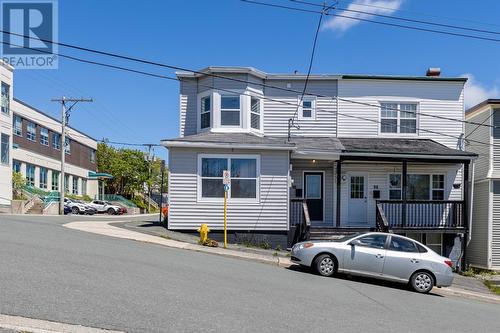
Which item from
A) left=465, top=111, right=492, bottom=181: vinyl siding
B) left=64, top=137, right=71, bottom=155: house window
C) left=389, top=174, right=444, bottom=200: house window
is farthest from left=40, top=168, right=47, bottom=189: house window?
left=465, top=111, right=492, bottom=181: vinyl siding

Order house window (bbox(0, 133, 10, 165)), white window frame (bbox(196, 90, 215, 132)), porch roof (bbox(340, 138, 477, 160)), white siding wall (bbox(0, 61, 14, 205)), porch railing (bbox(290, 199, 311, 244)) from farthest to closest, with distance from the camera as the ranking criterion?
1. house window (bbox(0, 133, 10, 165))
2. white siding wall (bbox(0, 61, 14, 205))
3. white window frame (bbox(196, 90, 215, 132))
4. porch roof (bbox(340, 138, 477, 160))
5. porch railing (bbox(290, 199, 311, 244))

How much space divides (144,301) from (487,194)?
17387 mm

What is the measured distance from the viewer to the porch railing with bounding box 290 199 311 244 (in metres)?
17.0

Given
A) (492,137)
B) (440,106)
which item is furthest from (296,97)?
(492,137)

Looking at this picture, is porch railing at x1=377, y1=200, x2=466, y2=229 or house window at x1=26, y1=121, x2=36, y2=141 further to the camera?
house window at x1=26, y1=121, x2=36, y2=141

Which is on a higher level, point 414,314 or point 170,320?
point 170,320

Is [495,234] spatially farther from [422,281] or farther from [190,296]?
[190,296]

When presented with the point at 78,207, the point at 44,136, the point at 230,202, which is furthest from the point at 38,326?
the point at 44,136

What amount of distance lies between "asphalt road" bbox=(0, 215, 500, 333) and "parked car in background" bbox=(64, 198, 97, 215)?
31700mm

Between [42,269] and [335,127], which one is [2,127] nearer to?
[335,127]

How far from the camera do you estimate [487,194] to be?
20.4m

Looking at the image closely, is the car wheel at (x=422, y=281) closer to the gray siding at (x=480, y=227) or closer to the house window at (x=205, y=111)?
the gray siding at (x=480, y=227)

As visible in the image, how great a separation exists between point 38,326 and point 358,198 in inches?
640

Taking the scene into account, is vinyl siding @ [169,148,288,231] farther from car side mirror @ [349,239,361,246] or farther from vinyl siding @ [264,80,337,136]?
car side mirror @ [349,239,361,246]
